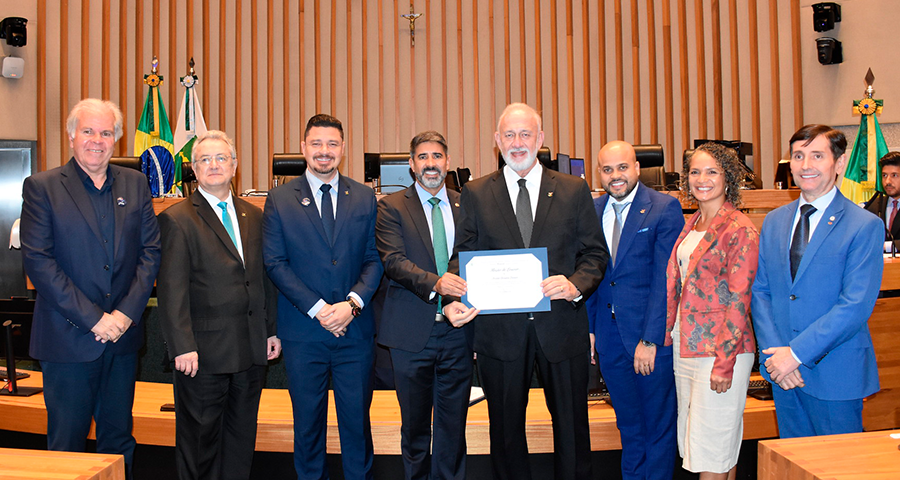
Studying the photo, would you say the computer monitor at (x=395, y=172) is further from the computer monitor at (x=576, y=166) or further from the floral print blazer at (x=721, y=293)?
the floral print blazer at (x=721, y=293)

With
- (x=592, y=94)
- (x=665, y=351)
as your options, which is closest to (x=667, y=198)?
(x=665, y=351)

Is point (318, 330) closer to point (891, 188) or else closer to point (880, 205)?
point (891, 188)

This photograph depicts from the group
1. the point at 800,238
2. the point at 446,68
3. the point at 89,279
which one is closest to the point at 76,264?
the point at 89,279

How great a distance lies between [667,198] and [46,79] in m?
7.09

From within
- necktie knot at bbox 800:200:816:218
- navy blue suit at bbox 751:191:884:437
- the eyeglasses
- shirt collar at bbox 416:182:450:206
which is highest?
the eyeglasses

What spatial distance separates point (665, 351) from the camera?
2.56 metres

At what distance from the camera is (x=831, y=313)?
209cm

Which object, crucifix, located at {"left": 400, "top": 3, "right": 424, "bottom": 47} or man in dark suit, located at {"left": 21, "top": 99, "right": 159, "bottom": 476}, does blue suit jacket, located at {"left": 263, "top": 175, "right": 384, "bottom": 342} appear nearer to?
man in dark suit, located at {"left": 21, "top": 99, "right": 159, "bottom": 476}

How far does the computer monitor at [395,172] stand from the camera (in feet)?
14.4

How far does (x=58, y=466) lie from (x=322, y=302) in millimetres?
1073

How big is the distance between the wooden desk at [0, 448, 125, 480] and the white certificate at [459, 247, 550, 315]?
1244mm

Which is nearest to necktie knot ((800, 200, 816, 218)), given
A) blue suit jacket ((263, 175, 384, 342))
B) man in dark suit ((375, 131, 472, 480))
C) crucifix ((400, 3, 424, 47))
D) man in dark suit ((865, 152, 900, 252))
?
man in dark suit ((375, 131, 472, 480))

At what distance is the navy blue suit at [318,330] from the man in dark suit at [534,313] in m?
0.49

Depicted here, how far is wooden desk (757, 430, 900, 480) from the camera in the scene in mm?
1507
